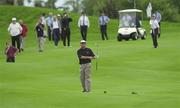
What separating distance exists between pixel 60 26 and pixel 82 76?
871 inches

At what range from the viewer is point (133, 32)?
50.7 metres

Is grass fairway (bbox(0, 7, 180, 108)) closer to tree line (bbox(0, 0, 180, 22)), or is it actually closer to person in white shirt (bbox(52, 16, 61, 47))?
person in white shirt (bbox(52, 16, 61, 47))

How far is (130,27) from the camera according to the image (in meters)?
51.5

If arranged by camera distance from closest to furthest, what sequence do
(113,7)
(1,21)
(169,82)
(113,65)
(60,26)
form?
(169,82)
(113,65)
(60,26)
(1,21)
(113,7)

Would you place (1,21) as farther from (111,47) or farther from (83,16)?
(111,47)

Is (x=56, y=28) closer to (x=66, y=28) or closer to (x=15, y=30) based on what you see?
(x=66, y=28)

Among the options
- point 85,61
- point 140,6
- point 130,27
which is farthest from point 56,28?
point 140,6

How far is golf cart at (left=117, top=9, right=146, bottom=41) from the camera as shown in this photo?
50.6 meters

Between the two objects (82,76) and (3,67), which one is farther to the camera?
(3,67)

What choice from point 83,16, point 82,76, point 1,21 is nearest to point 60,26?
point 83,16

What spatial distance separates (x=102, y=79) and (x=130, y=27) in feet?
71.6

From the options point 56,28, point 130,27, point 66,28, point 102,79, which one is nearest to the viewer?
point 102,79

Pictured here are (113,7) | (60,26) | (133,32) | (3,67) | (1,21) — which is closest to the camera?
(3,67)

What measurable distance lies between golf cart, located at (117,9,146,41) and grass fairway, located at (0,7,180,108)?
4472 millimetres
